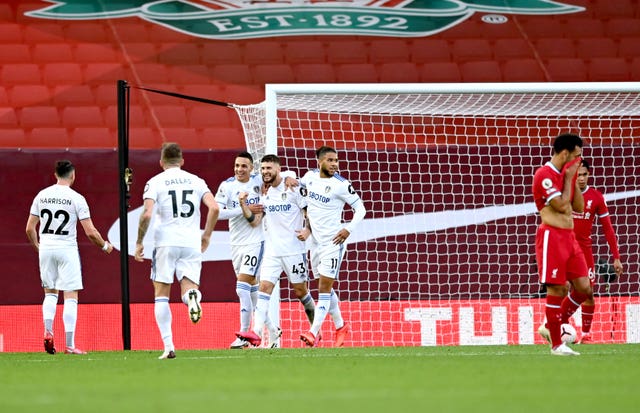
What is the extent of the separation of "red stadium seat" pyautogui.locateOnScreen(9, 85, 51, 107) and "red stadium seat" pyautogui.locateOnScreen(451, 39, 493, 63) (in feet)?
19.5

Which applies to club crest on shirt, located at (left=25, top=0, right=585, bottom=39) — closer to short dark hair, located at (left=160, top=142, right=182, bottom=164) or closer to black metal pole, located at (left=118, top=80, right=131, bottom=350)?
black metal pole, located at (left=118, top=80, right=131, bottom=350)

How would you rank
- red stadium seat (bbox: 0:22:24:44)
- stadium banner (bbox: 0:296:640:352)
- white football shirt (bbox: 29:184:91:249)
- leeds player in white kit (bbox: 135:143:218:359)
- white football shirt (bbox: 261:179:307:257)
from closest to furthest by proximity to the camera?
leeds player in white kit (bbox: 135:143:218:359)
white football shirt (bbox: 29:184:91:249)
white football shirt (bbox: 261:179:307:257)
stadium banner (bbox: 0:296:640:352)
red stadium seat (bbox: 0:22:24:44)

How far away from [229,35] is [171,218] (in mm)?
8901

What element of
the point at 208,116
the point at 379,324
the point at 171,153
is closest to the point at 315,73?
the point at 208,116

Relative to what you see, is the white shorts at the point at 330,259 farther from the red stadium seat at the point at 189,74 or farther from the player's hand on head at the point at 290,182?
the red stadium seat at the point at 189,74

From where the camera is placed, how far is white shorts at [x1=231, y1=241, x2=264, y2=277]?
37.9ft

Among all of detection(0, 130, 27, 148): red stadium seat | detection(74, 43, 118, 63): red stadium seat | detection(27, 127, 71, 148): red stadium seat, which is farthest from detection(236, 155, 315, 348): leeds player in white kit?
detection(74, 43, 118, 63): red stadium seat

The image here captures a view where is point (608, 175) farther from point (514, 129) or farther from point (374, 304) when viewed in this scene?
point (374, 304)

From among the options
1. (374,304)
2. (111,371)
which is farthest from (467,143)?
(111,371)

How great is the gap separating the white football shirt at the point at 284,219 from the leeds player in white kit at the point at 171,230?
2286mm

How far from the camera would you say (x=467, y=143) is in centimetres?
1451

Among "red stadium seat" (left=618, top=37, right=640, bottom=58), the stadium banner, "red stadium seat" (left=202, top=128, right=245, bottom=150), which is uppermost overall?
"red stadium seat" (left=618, top=37, right=640, bottom=58)

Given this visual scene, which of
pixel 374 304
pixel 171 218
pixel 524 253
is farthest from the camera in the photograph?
pixel 524 253

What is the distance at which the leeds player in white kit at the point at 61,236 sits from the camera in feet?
35.1
